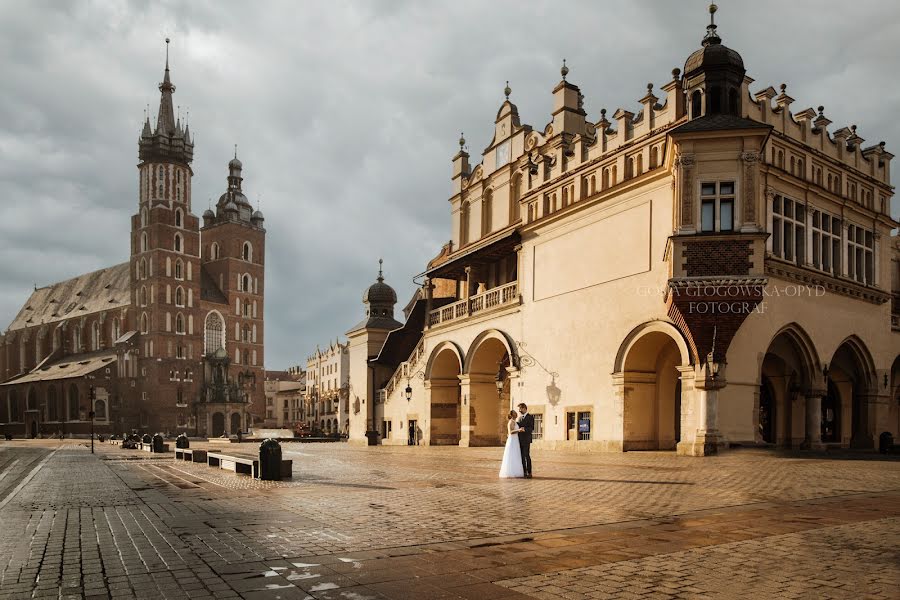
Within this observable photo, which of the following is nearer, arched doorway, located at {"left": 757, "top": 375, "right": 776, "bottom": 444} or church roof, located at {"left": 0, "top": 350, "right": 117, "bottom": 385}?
arched doorway, located at {"left": 757, "top": 375, "right": 776, "bottom": 444}

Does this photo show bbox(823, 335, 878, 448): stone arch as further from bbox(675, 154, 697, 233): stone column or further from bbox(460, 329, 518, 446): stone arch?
bbox(460, 329, 518, 446): stone arch

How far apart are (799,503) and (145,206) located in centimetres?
11123

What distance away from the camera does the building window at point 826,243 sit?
28.0m

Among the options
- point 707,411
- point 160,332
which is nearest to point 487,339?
point 707,411

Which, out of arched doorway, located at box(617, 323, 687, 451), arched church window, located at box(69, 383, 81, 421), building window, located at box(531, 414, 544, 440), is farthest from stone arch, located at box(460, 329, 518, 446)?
arched church window, located at box(69, 383, 81, 421)

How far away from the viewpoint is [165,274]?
10656cm

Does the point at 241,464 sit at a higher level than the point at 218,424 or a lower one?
higher

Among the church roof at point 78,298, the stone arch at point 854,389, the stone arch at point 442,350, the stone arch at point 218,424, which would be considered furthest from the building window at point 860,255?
the church roof at point 78,298

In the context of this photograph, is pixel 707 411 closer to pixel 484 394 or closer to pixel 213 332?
pixel 484 394

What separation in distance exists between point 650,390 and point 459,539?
19936 mm

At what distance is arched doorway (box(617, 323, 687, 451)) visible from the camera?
26.6 metres

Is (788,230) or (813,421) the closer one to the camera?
(788,230)

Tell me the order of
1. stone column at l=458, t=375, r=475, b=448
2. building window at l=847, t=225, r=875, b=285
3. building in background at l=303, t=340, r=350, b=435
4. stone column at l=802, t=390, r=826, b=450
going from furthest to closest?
building in background at l=303, t=340, r=350, b=435 → stone column at l=458, t=375, r=475, b=448 → building window at l=847, t=225, r=875, b=285 → stone column at l=802, t=390, r=826, b=450

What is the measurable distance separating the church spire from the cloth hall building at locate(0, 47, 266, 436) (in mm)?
168
